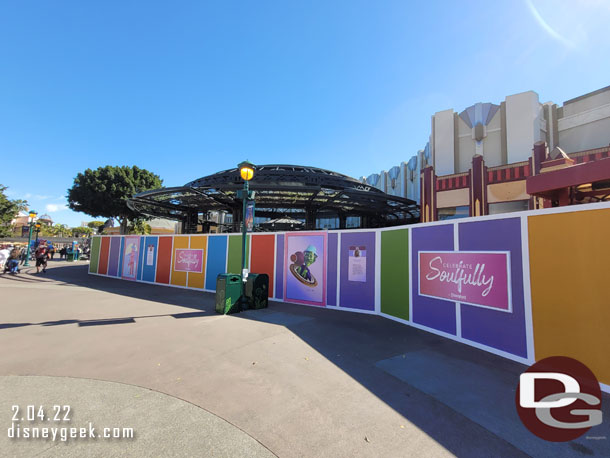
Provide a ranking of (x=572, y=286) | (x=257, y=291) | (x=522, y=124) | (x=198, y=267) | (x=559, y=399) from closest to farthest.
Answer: (x=559, y=399), (x=572, y=286), (x=257, y=291), (x=198, y=267), (x=522, y=124)

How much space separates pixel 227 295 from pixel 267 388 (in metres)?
4.95

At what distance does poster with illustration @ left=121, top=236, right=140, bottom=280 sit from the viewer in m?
16.1

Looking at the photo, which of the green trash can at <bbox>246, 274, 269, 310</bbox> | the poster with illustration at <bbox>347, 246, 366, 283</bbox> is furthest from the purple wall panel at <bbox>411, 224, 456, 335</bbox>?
the green trash can at <bbox>246, 274, 269, 310</bbox>

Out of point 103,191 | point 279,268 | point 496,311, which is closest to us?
point 496,311

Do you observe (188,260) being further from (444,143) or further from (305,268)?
(444,143)

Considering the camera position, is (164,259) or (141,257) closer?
(164,259)

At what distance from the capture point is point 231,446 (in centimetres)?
256

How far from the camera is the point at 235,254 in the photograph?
11.9 metres

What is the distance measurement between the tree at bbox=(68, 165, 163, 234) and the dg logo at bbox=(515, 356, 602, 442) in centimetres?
4217

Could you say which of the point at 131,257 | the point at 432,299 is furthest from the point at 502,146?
the point at 131,257

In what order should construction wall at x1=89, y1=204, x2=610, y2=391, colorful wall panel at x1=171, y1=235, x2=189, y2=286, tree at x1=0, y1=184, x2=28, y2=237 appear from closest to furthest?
1. construction wall at x1=89, y1=204, x2=610, y2=391
2. colorful wall panel at x1=171, y1=235, x2=189, y2=286
3. tree at x1=0, y1=184, x2=28, y2=237

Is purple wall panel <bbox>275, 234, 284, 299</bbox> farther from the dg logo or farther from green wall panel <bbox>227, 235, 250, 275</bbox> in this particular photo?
the dg logo

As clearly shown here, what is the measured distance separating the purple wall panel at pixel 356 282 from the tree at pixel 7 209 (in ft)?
127

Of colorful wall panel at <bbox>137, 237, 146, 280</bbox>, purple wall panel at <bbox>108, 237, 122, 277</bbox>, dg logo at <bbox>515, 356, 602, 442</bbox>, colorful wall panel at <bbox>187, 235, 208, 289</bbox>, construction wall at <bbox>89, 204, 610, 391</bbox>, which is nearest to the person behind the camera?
dg logo at <bbox>515, 356, 602, 442</bbox>
